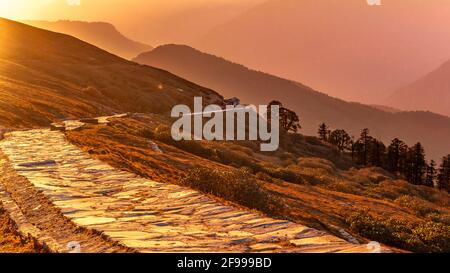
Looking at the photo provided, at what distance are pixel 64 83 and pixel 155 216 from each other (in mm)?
58357

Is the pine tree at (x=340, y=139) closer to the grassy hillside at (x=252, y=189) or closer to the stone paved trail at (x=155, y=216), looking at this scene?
the grassy hillside at (x=252, y=189)

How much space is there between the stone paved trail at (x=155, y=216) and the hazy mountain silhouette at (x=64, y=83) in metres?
13.7

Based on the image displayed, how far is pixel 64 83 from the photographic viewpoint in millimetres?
61625

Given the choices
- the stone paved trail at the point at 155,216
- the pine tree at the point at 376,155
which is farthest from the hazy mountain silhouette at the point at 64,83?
the pine tree at the point at 376,155

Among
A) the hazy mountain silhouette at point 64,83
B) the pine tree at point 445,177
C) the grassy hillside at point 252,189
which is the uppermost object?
the hazy mountain silhouette at point 64,83

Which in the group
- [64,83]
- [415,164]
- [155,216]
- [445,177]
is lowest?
[445,177]

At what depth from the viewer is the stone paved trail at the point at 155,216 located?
6422 mm

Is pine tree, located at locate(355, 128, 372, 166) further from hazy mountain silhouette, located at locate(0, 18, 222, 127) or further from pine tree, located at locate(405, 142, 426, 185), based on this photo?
hazy mountain silhouette, located at locate(0, 18, 222, 127)

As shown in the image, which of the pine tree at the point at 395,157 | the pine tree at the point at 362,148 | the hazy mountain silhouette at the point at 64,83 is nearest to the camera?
the hazy mountain silhouette at the point at 64,83

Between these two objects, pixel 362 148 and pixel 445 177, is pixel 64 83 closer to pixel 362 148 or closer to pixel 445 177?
pixel 362 148

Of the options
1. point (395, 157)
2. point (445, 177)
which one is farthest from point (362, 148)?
point (445, 177)
